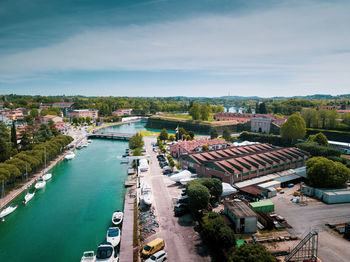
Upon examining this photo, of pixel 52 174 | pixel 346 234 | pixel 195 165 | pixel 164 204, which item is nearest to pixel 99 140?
pixel 52 174

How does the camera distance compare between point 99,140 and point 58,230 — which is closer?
point 58,230

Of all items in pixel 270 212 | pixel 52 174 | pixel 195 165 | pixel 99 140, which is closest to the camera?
pixel 270 212

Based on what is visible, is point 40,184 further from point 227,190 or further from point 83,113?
point 83,113

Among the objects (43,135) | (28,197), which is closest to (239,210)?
(28,197)

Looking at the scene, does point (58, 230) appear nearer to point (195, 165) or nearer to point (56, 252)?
point (56, 252)

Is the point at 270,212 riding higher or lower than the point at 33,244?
higher

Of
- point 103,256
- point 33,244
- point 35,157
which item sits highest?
point 35,157

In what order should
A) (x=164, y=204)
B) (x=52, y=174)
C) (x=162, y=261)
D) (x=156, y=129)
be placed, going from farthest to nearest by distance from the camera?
(x=156, y=129), (x=52, y=174), (x=164, y=204), (x=162, y=261)
